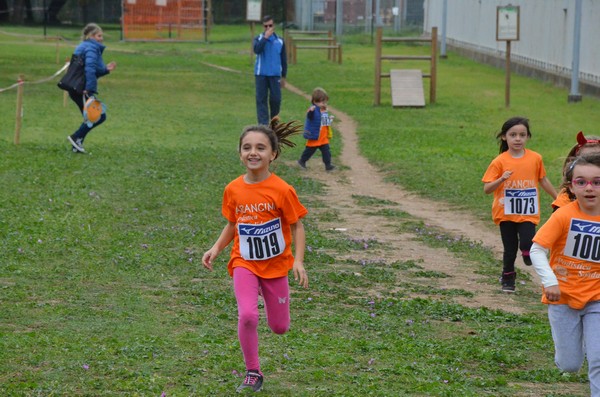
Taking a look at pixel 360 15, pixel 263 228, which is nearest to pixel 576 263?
pixel 263 228

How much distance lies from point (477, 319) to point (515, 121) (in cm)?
180

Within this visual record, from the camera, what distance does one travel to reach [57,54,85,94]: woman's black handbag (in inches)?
671

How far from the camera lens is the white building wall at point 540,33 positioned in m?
30.1

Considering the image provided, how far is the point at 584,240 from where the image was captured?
583cm

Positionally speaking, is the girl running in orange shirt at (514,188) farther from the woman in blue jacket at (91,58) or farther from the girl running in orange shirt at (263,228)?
the woman in blue jacket at (91,58)

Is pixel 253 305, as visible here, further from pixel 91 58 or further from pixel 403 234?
pixel 91 58

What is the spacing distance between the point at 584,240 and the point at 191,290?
4002 millimetres

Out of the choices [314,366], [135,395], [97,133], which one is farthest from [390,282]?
[97,133]

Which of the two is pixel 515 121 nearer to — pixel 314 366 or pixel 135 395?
pixel 314 366

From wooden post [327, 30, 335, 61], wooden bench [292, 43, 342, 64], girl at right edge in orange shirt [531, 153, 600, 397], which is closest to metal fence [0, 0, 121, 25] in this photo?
wooden post [327, 30, 335, 61]

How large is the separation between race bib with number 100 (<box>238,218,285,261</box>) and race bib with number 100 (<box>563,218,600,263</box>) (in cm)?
161

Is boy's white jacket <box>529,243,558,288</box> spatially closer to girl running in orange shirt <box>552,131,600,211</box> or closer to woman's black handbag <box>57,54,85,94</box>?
girl running in orange shirt <box>552,131,600,211</box>

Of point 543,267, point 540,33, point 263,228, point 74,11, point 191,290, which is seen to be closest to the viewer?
point 543,267

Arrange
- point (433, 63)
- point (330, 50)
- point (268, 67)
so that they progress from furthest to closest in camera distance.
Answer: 1. point (330, 50)
2. point (433, 63)
3. point (268, 67)
